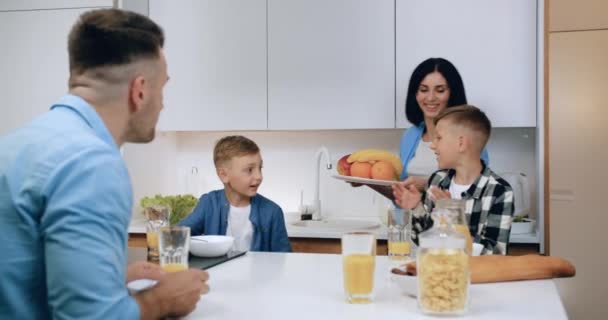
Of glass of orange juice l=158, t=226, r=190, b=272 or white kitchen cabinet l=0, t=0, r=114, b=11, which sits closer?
glass of orange juice l=158, t=226, r=190, b=272

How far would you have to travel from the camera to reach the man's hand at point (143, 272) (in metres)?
1.38

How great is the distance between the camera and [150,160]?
3.74 m

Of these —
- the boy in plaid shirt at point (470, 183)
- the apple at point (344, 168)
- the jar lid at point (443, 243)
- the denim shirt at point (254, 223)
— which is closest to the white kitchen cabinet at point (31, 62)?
the denim shirt at point (254, 223)

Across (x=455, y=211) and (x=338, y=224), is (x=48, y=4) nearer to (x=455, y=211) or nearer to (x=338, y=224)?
(x=338, y=224)

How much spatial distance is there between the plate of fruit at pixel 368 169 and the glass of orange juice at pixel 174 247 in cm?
130

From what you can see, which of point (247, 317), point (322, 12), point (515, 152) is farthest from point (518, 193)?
point (247, 317)

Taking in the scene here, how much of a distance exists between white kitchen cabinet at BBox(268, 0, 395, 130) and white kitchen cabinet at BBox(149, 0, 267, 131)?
0.09 metres

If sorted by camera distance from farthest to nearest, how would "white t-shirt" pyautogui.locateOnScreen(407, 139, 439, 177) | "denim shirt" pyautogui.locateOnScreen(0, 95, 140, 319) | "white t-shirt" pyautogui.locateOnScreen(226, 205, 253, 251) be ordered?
"white t-shirt" pyautogui.locateOnScreen(407, 139, 439, 177)
"white t-shirt" pyautogui.locateOnScreen(226, 205, 253, 251)
"denim shirt" pyautogui.locateOnScreen(0, 95, 140, 319)

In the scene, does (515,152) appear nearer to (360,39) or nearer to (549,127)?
(549,127)

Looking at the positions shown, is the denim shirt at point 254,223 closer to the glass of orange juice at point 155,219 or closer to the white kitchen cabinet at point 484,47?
the glass of orange juice at point 155,219

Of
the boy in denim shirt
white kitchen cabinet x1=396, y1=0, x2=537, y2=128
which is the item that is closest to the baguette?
the boy in denim shirt

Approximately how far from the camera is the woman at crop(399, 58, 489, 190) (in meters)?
2.89

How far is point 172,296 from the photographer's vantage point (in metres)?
1.17

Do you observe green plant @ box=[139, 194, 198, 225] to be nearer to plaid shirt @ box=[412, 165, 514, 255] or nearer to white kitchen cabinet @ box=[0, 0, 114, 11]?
white kitchen cabinet @ box=[0, 0, 114, 11]
